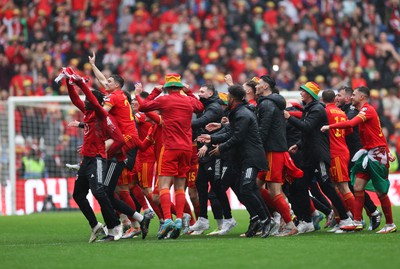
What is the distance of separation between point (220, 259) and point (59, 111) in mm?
15536

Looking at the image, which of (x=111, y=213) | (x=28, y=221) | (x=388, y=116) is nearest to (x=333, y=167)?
(x=111, y=213)

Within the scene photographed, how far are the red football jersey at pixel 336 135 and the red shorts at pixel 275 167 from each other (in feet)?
4.69

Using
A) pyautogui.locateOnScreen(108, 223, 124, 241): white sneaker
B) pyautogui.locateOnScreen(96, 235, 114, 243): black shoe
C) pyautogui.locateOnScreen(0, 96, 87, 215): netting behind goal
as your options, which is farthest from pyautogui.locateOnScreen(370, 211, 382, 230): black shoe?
pyautogui.locateOnScreen(0, 96, 87, 215): netting behind goal

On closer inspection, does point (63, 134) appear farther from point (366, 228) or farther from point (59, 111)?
point (366, 228)

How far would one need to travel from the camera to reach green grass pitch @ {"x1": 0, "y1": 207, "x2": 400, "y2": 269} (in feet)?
34.9

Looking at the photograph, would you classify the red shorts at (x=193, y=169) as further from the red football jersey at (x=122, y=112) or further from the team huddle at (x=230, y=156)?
the red football jersey at (x=122, y=112)

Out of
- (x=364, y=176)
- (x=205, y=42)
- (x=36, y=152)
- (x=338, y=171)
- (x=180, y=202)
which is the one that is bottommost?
(x=180, y=202)

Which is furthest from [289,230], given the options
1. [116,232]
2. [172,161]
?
[116,232]

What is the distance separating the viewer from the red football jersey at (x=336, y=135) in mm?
15609

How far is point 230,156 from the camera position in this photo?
14.9 meters

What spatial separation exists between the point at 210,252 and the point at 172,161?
8.44 ft

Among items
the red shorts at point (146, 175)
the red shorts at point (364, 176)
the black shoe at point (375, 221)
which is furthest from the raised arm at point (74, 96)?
the black shoe at point (375, 221)

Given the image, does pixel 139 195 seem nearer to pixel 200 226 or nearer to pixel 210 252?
pixel 200 226

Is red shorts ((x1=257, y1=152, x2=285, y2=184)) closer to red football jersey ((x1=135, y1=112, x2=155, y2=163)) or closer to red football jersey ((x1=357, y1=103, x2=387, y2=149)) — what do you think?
→ red football jersey ((x1=357, y1=103, x2=387, y2=149))
